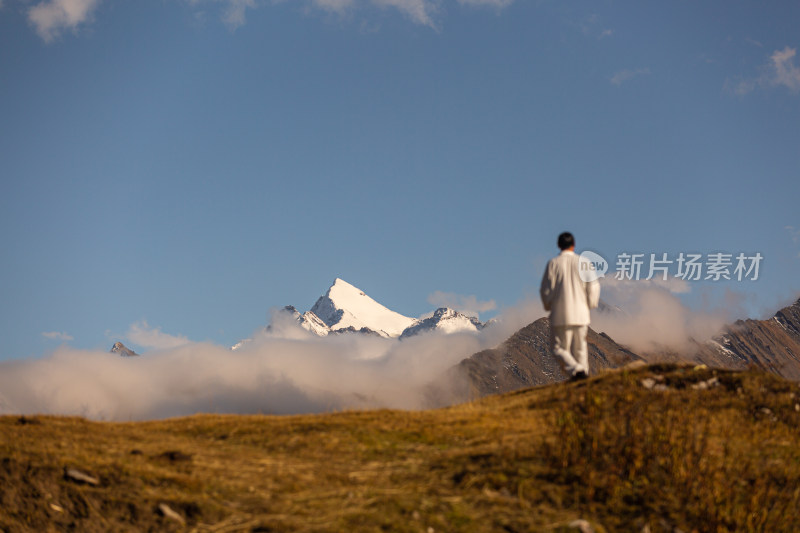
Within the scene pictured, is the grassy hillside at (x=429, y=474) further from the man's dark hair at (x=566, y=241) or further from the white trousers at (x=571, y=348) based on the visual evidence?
the man's dark hair at (x=566, y=241)


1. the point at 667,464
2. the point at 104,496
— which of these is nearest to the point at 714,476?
the point at 667,464

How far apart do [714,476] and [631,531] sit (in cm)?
193

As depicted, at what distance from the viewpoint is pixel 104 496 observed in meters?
11.9

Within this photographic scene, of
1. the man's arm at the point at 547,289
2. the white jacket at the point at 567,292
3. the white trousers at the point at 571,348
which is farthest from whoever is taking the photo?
the man's arm at the point at 547,289

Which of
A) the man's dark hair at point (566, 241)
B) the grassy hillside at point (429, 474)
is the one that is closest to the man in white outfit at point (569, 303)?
the man's dark hair at point (566, 241)

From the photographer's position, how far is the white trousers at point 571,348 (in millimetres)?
18328

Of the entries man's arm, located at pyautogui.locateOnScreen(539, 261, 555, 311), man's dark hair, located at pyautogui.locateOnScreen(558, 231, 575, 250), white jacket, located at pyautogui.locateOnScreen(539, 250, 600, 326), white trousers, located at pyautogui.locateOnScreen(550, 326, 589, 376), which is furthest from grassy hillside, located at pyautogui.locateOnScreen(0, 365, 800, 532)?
→ man's dark hair, located at pyautogui.locateOnScreen(558, 231, 575, 250)

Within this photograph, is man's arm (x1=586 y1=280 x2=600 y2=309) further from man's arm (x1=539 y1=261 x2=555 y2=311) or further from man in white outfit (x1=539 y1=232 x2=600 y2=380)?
man's arm (x1=539 y1=261 x2=555 y2=311)

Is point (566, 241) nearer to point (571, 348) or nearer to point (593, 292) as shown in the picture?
point (593, 292)

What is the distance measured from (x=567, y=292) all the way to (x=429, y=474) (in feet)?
24.7

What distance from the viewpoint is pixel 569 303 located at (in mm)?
18219

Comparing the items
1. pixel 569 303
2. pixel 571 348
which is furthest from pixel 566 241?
pixel 571 348

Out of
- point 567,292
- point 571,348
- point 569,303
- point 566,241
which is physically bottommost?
point 571,348

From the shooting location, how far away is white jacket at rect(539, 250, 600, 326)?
715 inches
